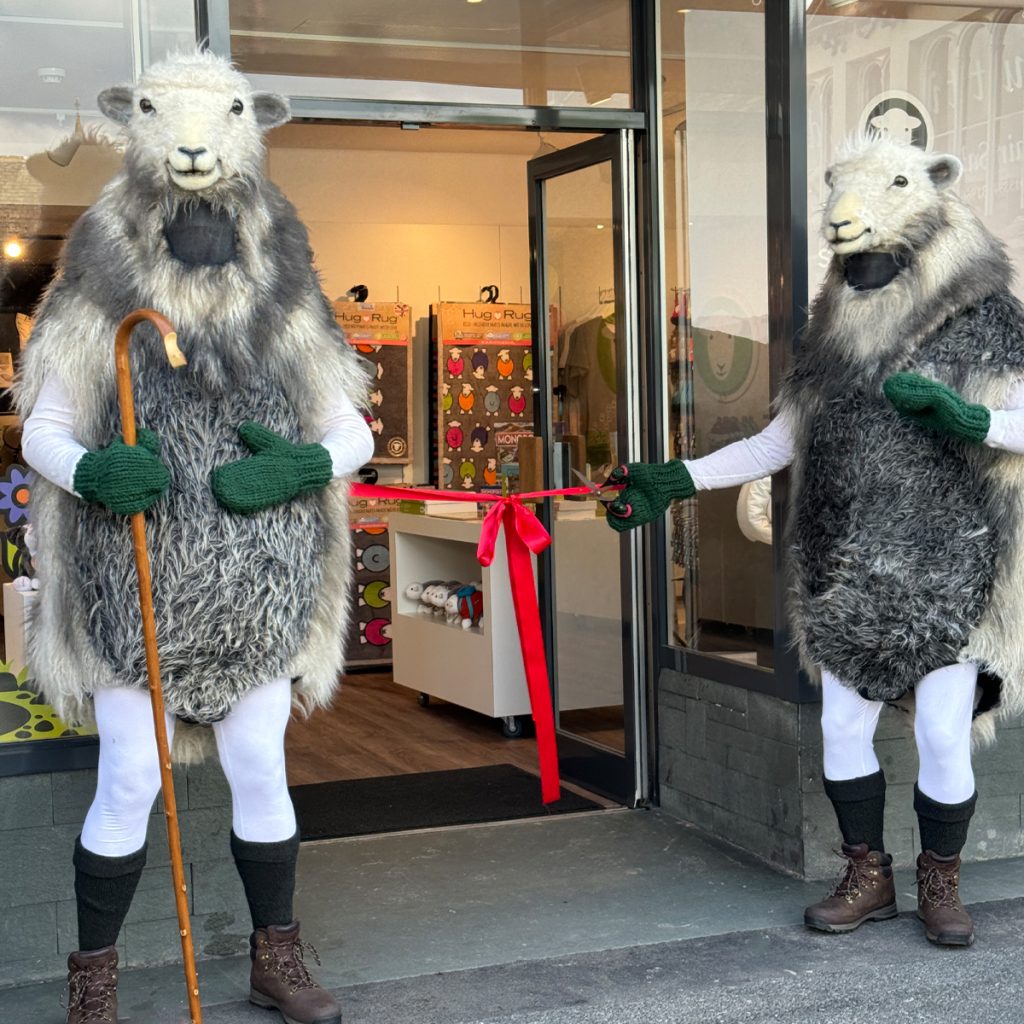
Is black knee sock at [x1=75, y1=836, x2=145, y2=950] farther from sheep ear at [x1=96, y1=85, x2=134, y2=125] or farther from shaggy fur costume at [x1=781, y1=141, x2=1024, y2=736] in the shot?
shaggy fur costume at [x1=781, y1=141, x2=1024, y2=736]

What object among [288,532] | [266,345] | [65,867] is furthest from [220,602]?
[65,867]

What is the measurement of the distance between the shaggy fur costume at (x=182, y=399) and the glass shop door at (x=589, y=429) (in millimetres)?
1922

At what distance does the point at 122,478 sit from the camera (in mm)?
2688

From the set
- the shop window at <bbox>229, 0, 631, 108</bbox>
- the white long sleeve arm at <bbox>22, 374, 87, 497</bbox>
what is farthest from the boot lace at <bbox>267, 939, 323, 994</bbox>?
the shop window at <bbox>229, 0, 631, 108</bbox>

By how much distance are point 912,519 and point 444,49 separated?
2623 mm

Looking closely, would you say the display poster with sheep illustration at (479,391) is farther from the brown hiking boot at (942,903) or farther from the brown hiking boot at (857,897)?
the brown hiking boot at (942,903)

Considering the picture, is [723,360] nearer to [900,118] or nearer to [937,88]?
[900,118]

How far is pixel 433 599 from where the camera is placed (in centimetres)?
665

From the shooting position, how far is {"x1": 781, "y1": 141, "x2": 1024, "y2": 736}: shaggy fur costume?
10.9 ft

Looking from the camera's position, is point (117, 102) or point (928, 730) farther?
point (928, 730)

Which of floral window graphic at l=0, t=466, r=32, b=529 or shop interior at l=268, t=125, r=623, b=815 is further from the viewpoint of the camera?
shop interior at l=268, t=125, r=623, b=815

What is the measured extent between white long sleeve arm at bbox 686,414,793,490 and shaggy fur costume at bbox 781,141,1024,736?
0.27m

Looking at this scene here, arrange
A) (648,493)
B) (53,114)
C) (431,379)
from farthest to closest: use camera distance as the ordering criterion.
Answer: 1. (431,379)
2. (648,493)
3. (53,114)

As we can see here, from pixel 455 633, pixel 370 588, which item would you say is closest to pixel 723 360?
pixel 455 633
